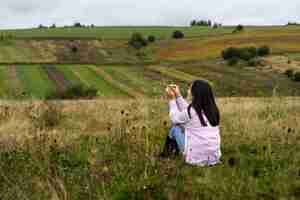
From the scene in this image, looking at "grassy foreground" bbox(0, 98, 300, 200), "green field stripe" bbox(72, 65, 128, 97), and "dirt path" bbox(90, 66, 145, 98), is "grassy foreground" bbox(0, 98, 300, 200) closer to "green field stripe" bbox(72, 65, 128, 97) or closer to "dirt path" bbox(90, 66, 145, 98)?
"dirt path" bbox(90, 66, 145, 98)

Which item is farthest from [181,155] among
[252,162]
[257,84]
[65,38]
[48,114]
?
[65,38]

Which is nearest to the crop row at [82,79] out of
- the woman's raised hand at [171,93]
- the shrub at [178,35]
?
the woman's raised hand at [171,93]

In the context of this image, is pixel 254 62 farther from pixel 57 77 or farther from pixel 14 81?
pixel 14 81

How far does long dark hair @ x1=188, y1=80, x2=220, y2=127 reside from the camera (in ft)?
18.4

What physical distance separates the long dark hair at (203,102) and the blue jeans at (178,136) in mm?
534

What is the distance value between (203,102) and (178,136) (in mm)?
687

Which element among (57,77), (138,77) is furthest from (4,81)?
(138,77)

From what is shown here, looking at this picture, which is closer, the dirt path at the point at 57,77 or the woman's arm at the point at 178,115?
the woman's arm at the point at 178,115

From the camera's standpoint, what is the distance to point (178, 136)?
609 cm

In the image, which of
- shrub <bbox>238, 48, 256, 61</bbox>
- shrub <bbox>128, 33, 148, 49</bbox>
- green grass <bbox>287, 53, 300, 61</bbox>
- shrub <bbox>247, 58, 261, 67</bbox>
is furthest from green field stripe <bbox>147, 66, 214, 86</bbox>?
shrub <bbox>128, 33, 148, 49</bbox>

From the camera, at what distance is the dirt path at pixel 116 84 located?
36.3m

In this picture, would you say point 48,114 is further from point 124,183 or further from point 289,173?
point 289,173

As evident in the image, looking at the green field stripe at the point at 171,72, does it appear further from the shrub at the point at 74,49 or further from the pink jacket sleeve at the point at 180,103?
the pink jacket sleeve at the point at 180,103

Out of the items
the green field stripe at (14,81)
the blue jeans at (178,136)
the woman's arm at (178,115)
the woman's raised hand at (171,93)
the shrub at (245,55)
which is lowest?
the green field stripe at (14,81)
